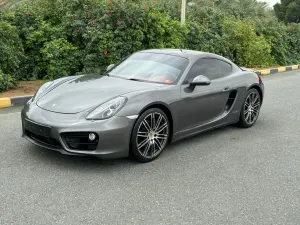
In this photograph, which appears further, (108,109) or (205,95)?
(205,95)

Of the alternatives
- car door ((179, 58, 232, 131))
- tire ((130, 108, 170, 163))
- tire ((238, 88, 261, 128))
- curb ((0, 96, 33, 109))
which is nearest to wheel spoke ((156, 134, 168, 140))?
tire ((130, 108, 170, 163))

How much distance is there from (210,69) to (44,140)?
261 cm

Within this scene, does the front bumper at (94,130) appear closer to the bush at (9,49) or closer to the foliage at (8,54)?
the foliage at (8,54)

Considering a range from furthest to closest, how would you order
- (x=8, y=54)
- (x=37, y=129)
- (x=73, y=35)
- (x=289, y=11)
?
(x=289, y=11) → (x=73, y=35) → (x=8, y=54) → (x=37, y=129)

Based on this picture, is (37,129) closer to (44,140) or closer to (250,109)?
(44,140)

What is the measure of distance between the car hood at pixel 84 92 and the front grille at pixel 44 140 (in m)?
0.32

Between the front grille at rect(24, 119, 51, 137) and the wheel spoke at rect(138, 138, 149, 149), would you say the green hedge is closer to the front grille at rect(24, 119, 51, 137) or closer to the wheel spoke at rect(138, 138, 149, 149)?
the front grille at rect(24, 119, 51, 137)

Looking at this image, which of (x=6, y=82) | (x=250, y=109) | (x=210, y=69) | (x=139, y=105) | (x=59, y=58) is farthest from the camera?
(x=59, y=58)

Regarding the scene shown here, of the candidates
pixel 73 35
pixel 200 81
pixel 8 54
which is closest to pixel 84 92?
pixel 200 81

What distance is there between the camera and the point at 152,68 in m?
5.05

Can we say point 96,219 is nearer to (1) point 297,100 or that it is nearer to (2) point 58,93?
(2) point 58,93

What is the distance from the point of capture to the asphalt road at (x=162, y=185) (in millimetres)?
3158

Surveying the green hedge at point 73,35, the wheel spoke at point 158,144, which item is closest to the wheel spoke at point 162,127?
the wheel spoke at point 158,144

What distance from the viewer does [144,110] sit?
4.27 m
